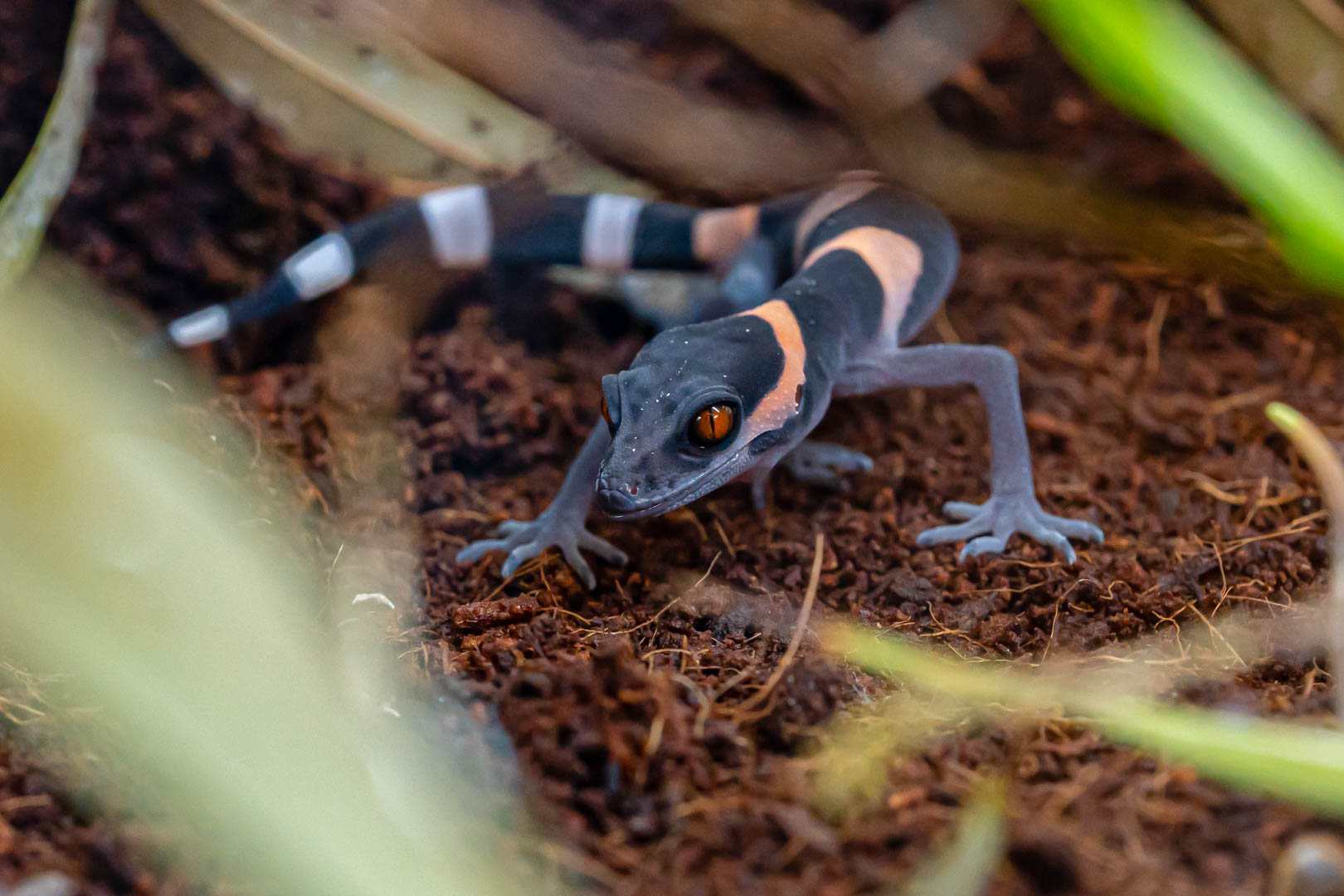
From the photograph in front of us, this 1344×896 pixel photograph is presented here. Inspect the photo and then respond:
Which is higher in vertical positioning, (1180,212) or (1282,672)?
(1180,212)

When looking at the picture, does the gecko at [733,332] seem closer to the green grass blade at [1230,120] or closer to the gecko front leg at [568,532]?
the gecko front leg at [568,532]

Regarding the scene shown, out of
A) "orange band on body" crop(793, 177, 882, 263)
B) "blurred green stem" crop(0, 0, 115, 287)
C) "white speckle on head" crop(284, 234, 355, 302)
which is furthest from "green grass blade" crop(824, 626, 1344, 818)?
"blurred green stem" crop(0, 0, 115, 287)

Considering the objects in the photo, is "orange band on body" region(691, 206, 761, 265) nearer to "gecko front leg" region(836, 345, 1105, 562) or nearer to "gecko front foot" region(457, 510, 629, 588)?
"gecko front leg" region(836, 345, 1105, 562)

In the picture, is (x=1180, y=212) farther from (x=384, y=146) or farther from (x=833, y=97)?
(x=384, y=146)

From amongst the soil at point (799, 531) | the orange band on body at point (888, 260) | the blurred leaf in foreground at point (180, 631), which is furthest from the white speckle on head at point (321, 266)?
the blurred leaf in foreground at point (180, 631)

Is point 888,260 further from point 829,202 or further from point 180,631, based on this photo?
point 180,631

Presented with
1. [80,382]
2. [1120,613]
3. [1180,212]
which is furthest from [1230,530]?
[80,382]
